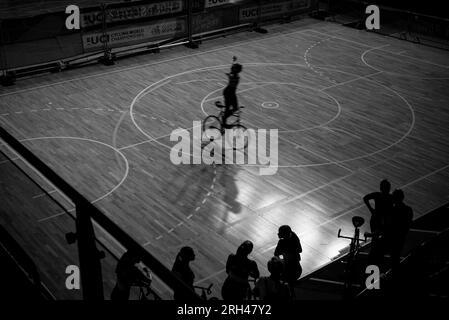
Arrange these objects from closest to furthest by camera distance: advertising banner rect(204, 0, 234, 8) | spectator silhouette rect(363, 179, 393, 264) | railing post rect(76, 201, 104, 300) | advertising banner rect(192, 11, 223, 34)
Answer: railing post rect(76, 201, 104, 300)
spectator silhouette rect(363, 179, 393, 264)
advertising banner rect(192, 11, 223, 34)
advertising banner rect(204, 0, 234, 8)

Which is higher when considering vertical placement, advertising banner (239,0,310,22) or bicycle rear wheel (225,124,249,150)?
advertising banner (239,0,310,22)

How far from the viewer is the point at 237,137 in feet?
51.4

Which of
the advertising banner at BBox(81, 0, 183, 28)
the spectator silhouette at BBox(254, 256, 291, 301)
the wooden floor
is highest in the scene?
the advertising banner at BBox(81, 0, 183, 28)

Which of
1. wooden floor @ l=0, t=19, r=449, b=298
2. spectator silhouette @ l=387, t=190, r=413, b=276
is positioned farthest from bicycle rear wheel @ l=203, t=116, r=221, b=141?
spectator silhouette @ l=387, t=190, r=413, b=276

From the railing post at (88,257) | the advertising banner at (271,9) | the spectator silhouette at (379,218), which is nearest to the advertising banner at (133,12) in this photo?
the advertising banner at (271,9)

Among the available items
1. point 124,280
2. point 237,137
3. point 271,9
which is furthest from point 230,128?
point 271,9

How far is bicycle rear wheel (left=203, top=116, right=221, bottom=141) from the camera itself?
51.0 feet

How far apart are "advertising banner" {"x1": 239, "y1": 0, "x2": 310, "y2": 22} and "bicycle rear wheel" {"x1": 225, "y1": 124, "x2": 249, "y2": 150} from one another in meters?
11.3

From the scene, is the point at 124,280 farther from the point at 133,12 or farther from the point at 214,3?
the point at 214,3

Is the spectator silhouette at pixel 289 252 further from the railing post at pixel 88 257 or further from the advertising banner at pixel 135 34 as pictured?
the advertising banner at pixel 135 34

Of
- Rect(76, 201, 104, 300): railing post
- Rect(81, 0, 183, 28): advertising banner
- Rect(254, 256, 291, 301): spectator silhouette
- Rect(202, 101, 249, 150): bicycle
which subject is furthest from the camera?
Rect(81, 0, 183, 28): advertising banner

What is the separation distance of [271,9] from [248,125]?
12.2 metres

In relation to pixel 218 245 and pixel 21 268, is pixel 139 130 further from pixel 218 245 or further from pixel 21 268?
pixel 21 268

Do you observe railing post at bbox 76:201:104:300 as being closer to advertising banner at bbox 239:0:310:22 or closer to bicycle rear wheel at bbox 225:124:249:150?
bicycle rear wheel at bbox 225:124:249:150
